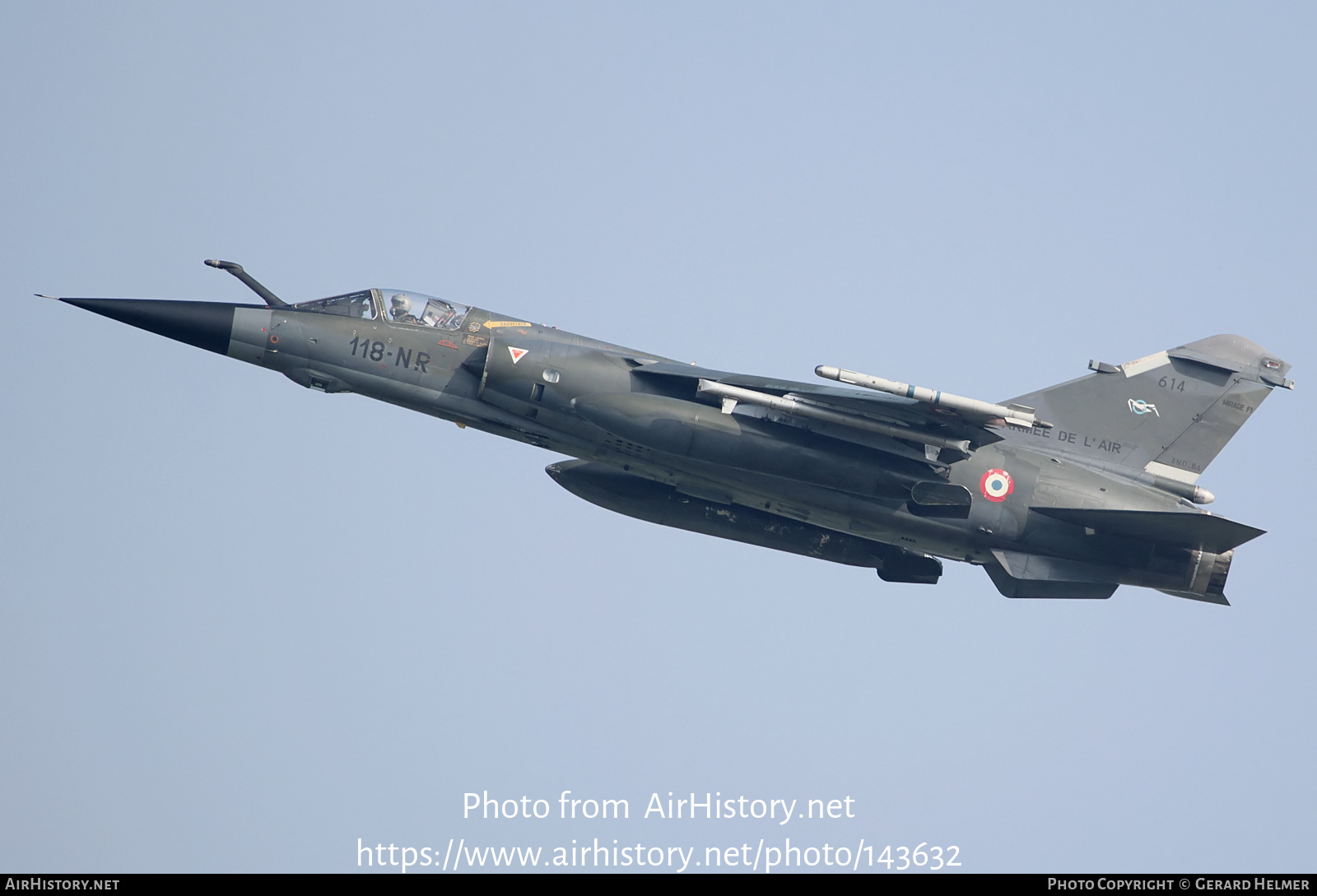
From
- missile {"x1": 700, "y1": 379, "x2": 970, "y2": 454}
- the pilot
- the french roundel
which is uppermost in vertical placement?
the pilot

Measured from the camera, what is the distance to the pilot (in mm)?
19438

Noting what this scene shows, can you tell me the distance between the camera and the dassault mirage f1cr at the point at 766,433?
18750mm

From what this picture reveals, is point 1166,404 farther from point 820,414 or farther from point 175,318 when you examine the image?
point 175,318

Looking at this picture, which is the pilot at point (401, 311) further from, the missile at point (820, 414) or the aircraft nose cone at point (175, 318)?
the missile at point (820, 414)

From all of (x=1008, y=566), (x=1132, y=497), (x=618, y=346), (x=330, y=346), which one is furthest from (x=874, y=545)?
(x=330, y=346)

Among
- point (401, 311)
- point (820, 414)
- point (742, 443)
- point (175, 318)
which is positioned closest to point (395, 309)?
point (401, 311)

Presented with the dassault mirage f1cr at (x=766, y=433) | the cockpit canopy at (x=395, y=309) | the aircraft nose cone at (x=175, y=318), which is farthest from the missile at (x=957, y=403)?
the aircraft nose cone at (x=175, y=318)

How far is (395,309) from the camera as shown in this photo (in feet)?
63.9

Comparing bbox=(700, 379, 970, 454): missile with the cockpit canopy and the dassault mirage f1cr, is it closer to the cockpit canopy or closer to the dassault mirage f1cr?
the dassault mirage f1cr

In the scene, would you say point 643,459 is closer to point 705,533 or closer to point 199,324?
point 705,533

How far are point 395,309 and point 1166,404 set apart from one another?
11.3m

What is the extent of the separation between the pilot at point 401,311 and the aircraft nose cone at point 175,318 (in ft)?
6.94

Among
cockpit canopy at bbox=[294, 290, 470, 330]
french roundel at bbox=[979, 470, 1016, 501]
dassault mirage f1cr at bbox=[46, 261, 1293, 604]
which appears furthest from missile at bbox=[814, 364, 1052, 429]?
cockpit canopy at bbox=[294, 290, 470, 330]

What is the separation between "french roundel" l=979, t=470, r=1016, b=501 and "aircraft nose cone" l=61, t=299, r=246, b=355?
33.9 ft
